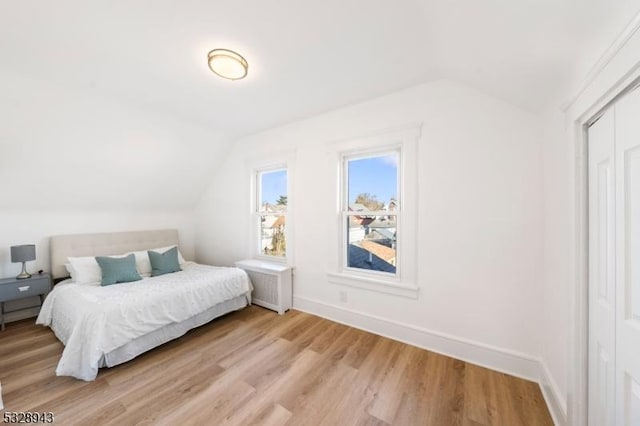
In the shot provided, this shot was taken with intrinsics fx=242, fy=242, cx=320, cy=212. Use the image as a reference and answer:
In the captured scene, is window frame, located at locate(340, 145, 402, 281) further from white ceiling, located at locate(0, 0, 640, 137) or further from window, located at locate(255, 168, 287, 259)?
window, located at locate(255, 168, 287, 259)

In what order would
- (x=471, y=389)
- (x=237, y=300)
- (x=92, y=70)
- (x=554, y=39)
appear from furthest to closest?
(x=237, y=300)
(x=92, y=70)
(x=471, y=389)
(x=554, y=39)

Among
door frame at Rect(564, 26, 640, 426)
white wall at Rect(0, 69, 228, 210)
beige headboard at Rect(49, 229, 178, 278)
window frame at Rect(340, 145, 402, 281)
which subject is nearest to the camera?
door frame at Rect(564, 26, 640, 426)

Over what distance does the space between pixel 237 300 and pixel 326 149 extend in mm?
2235

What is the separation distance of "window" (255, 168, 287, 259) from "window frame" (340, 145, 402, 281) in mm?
953

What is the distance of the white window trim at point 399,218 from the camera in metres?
2.39

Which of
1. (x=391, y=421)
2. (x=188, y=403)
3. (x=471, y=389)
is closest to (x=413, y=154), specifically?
(x=471, y=389)

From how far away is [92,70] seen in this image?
6.73 feet

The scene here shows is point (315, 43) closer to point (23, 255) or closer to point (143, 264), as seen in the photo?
point (143, 264)

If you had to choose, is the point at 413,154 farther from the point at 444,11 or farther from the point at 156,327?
the point at 156,327

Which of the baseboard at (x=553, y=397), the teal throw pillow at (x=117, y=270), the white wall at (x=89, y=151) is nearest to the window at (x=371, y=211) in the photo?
the baseboard at (x=553, y=397)

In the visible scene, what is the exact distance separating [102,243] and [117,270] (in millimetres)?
982

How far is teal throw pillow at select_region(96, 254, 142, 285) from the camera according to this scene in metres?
2.82

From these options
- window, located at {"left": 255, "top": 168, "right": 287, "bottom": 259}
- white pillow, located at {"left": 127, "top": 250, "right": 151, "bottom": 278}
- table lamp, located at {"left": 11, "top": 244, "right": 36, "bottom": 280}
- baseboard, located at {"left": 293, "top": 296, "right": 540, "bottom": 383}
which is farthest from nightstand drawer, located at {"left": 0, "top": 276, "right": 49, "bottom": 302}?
baseboard, located at {"left": 293, "top": 296, "right": 540, "bottom": 383}

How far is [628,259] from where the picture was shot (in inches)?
38.0
